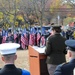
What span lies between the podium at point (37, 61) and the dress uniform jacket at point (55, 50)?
425 millimetres

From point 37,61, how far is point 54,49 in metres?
0.85

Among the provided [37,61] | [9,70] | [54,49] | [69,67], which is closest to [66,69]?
[69,67]

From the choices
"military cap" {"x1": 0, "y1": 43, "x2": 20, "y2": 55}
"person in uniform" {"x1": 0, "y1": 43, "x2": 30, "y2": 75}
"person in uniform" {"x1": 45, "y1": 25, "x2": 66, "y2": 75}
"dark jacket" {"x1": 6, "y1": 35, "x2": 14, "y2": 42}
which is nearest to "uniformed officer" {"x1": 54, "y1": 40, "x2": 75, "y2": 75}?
"person in uniform" {"x1": 0, "y1": 43, "x2": 30, "y2": 75}

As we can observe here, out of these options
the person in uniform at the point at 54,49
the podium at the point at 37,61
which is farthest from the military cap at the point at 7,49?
the podium at the point at 37,61

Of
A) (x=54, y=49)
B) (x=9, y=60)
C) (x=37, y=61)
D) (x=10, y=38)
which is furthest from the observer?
(x=10, y=38)

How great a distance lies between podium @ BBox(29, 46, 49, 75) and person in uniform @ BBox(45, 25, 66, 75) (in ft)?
1.40

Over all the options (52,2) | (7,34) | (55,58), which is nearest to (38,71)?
(55,58)

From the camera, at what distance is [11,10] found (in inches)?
1242

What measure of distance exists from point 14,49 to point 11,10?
28478 millimetres

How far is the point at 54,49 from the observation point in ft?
19.7

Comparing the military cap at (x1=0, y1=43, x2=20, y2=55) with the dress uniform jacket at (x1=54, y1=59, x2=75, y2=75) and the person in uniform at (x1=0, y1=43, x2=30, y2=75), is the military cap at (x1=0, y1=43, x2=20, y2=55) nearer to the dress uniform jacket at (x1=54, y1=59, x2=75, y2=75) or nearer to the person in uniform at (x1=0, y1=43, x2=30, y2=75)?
the person in uniform at (x1=0, y1=43, x2=30, y2=75)

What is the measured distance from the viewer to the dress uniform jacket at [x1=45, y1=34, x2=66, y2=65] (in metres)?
5.98

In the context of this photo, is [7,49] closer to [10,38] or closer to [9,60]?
[9,60]

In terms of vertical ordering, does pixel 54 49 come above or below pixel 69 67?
below
